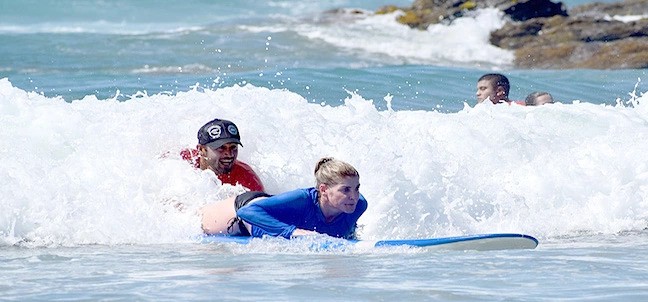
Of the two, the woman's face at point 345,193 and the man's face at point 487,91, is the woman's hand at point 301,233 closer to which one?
the woman's face at point 345,193

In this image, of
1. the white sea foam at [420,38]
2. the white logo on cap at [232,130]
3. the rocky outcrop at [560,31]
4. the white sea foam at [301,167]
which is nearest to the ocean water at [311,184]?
the white sea foam at [301,167]

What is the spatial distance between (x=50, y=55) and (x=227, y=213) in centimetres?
1550

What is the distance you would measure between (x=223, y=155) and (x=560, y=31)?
58.3 ft

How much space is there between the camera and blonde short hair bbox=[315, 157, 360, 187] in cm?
770

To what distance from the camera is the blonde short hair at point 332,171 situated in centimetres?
770

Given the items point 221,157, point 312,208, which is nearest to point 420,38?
point 221,157

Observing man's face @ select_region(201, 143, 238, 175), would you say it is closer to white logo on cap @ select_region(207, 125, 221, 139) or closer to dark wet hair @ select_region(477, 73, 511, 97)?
white logo on cap @ select_region(207, 125, 221, 139)

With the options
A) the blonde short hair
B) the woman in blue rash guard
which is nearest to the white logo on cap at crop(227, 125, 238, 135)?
the woman in blue rash guard

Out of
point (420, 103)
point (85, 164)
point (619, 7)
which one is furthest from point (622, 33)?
point (85, 164)

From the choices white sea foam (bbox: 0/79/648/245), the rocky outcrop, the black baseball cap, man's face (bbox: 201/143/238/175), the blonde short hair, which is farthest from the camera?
the rocky outcrop

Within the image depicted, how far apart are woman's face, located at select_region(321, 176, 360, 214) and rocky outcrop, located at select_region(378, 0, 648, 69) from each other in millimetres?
15132

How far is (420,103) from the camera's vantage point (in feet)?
50.8

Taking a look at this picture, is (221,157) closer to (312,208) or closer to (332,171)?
(312,208)

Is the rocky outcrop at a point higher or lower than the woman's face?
higher
